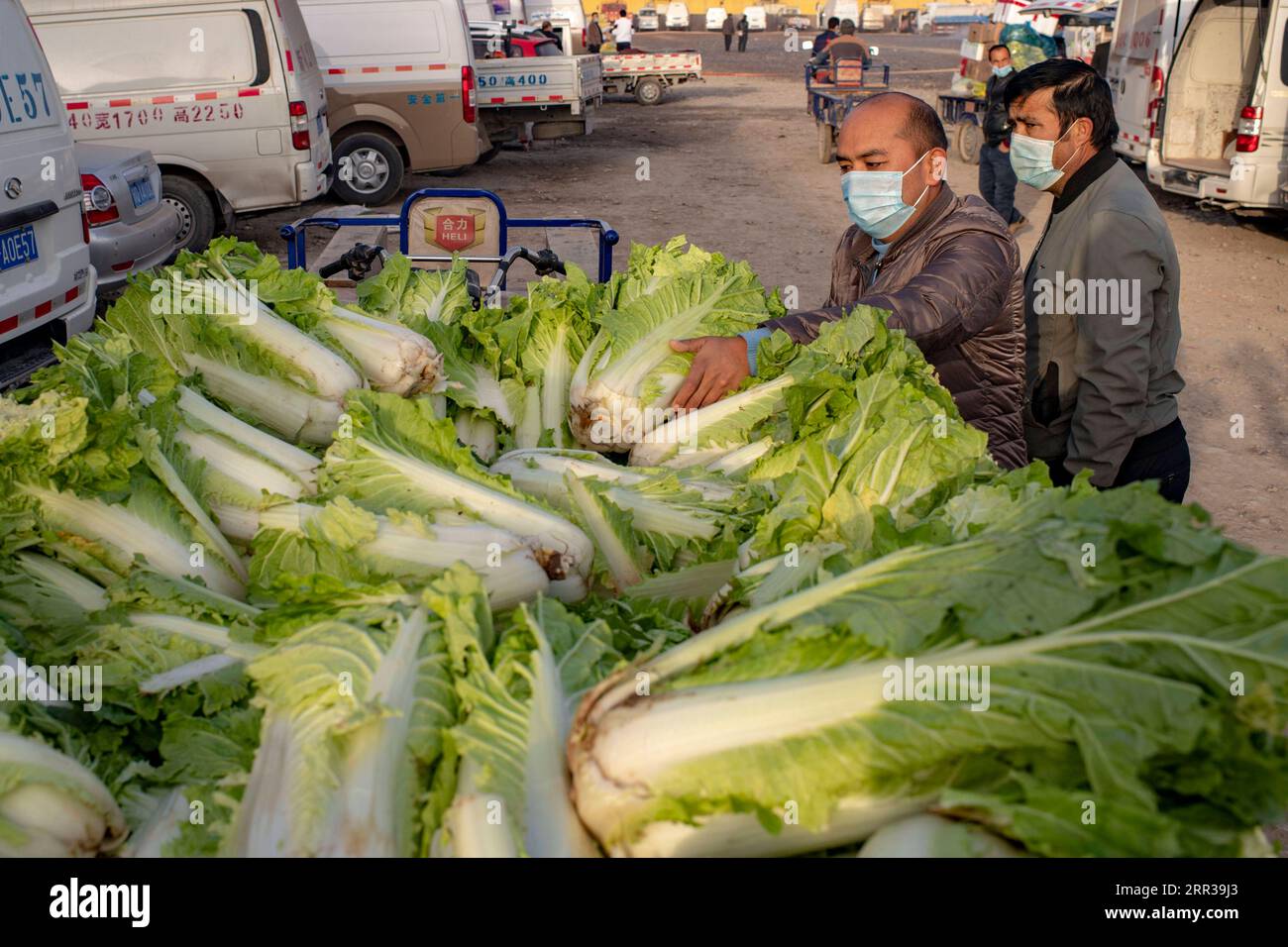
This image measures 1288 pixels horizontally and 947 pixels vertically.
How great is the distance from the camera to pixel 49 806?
185cm

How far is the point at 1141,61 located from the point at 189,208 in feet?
47.2

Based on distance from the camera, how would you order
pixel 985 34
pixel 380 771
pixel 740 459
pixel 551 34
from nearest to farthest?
pixel 380 771, pixel 740 459, pixel 985 34, pixel 551 34

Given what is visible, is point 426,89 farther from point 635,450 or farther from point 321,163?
point 635,450

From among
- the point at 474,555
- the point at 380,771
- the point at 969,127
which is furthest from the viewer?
the point at 969,127

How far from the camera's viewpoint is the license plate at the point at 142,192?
9905 millimetres

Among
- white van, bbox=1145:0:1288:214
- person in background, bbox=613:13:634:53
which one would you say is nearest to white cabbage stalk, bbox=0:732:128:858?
white van, bbox=1145:0:1288:214

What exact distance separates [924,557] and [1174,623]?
0.45m

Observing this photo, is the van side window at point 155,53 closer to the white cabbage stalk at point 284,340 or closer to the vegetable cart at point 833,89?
the white cabbage stalk at point 284,340

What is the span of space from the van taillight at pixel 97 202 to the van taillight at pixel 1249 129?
12554mm

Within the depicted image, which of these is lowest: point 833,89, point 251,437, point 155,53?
point 251,437

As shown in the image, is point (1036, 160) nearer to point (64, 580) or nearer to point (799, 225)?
point (64, 580)

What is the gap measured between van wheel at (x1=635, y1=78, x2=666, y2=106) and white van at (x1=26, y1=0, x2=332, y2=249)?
20.8 metres

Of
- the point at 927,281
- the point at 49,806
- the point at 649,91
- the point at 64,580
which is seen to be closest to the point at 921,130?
the point at 927,281
